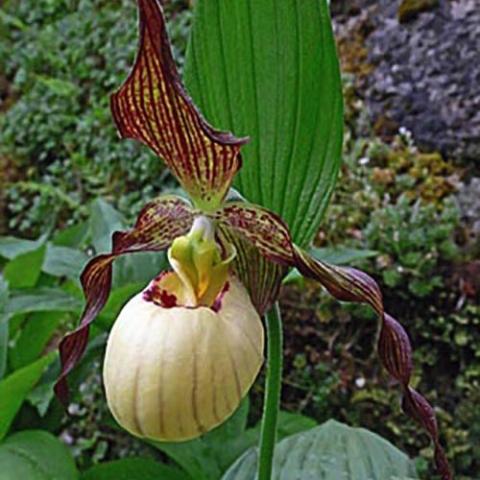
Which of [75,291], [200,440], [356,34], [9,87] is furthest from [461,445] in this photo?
[9,87]

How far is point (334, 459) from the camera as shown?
1151 millimetres

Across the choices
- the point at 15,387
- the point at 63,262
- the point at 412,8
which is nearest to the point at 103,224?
the point at 63,262

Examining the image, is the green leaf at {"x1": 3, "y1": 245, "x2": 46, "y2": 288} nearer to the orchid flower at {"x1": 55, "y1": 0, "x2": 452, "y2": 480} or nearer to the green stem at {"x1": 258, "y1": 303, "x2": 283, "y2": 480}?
the orchid flower at {"x1": 55, "y1": 0, "x2": 452, "y2": 480}

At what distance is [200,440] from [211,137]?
78 cm

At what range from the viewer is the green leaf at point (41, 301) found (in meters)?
1.43

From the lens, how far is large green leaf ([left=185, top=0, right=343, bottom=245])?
3.36ft

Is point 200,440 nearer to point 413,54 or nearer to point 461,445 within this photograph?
point 461,445

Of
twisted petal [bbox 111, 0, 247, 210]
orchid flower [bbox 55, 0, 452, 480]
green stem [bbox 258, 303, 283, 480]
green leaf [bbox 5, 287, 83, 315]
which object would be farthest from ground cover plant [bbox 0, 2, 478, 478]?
twisted petal [bbox 111, 0, 247, 210]

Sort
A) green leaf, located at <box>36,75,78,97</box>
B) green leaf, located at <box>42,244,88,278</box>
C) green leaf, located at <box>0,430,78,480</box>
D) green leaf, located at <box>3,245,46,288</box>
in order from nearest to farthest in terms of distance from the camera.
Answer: green leaf, located at <box>0,430,78,480</box> < green leaf, located at <box>42,244,88,278</box> < green leaf, located at <box>3,245,46,288</box> < green leaf, located at <box>36,75,78,97</box>

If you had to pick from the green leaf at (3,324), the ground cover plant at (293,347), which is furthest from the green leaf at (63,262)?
the green leaf at (3,324)

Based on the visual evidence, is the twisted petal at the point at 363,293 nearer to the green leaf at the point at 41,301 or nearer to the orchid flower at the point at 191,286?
the orchid flower at the point at 191,286

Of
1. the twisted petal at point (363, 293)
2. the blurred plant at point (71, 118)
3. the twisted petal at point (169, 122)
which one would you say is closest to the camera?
the twisted petal at point (169, 122)

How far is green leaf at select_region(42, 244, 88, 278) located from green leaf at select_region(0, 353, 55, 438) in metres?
0.25

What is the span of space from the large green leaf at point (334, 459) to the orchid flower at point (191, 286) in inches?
8.2
